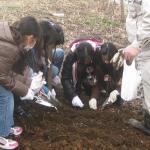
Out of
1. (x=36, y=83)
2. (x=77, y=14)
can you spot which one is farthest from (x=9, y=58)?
(x=77, y=14)

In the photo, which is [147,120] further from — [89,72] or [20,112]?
[20,112]

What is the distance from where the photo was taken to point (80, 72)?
193 inches

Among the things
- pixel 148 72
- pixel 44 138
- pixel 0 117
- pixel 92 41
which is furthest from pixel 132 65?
pixel 0 117

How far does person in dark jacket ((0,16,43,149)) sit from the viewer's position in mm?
3559

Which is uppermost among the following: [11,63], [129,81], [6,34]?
[6,34]

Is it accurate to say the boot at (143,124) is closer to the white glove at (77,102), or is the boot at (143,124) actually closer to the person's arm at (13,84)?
the white glove at (77,102)

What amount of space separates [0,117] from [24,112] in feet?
2.22

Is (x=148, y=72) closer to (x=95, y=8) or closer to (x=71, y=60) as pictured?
(x=71, y=60)

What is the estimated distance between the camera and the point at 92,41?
16.1ft

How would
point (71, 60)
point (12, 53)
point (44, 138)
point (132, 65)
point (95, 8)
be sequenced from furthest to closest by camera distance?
1. point (95, 8)
2. point (71, 60)
3. point (132, 65)
4. point (44, 138)
5. point (12, 53)

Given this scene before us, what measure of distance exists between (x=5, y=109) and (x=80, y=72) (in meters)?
1.38

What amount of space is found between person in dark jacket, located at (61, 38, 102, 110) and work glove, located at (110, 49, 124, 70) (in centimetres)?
27

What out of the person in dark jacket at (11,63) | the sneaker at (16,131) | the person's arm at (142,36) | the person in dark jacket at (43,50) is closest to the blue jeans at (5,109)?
the person in dark jacket at (11,63)

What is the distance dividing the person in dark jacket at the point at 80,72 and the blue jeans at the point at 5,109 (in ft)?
3.75
